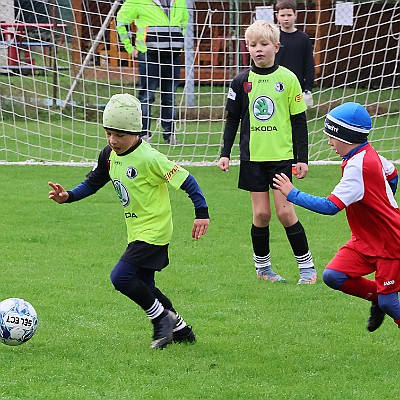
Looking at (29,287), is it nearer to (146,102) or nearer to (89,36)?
(146,102)

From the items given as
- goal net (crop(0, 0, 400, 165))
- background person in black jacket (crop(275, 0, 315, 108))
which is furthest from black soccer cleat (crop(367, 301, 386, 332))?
goal net (crop(0, 0, 400, 165))

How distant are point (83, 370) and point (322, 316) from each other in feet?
5.59

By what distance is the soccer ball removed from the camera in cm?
477

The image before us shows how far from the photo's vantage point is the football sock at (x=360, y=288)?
198 inches

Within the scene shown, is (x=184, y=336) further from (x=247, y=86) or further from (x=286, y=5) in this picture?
(x=286, y=5)

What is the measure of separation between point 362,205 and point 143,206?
3.76ft

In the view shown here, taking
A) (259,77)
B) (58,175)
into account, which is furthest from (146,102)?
(259,77)

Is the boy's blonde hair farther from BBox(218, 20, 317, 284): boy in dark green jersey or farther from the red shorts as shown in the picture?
the red shorts

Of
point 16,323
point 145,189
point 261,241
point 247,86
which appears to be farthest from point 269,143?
point 16,323

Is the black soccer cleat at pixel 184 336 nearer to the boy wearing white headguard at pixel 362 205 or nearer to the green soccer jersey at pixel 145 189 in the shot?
the green soccer jersey at pixel 145 189

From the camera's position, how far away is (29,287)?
6.14m

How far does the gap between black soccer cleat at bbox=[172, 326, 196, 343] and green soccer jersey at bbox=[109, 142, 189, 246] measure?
486mm

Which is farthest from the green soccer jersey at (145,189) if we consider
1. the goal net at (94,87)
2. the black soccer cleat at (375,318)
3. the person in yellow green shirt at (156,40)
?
the person in yellow green shirt at (156,40)

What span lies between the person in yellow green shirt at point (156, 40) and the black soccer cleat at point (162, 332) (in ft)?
23.1
